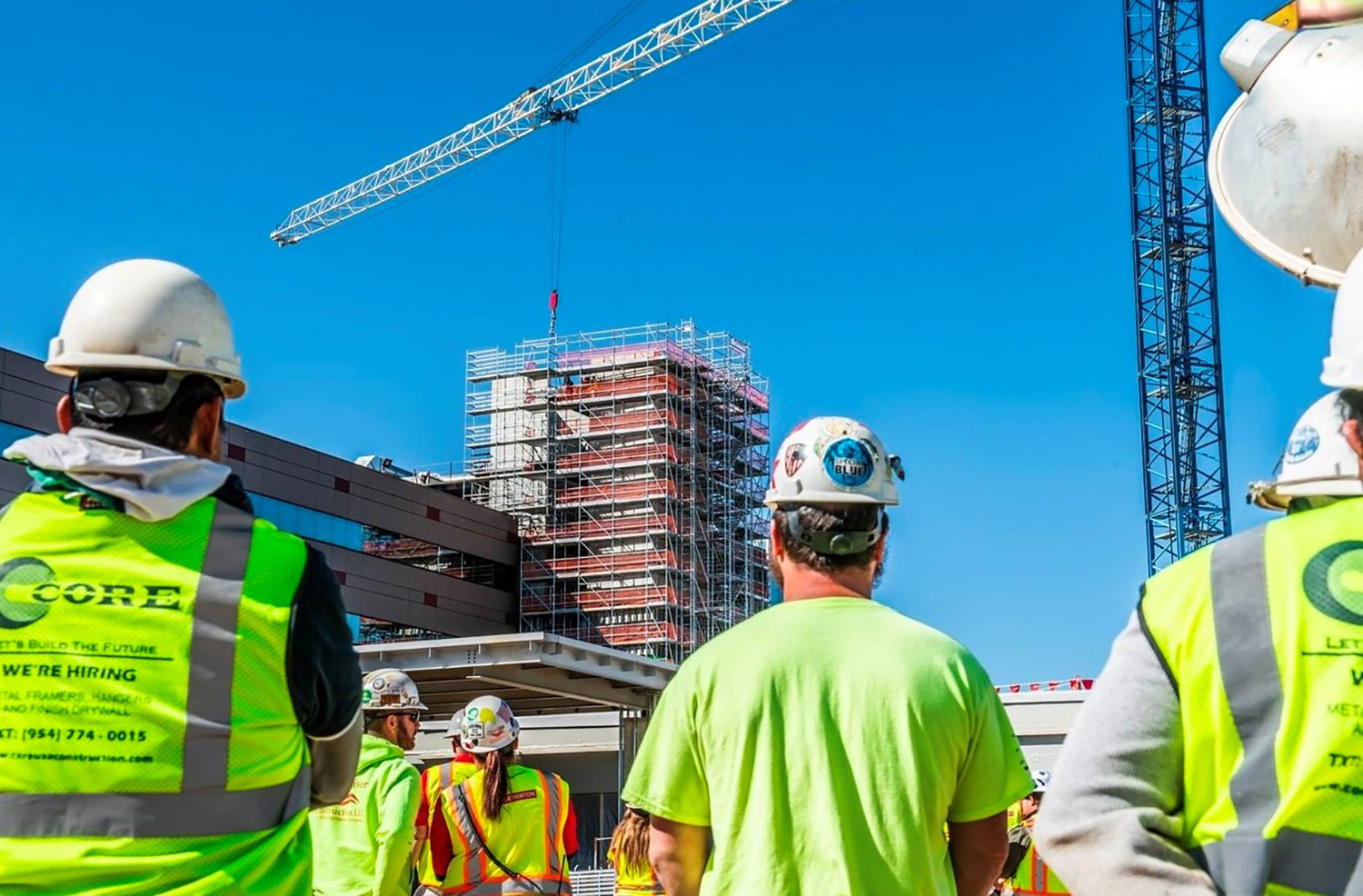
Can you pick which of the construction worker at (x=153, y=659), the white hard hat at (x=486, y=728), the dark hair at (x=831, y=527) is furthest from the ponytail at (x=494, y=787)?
the construction worker at (x=153, y=659)

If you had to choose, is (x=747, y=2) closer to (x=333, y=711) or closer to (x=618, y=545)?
(x=618, y=545)

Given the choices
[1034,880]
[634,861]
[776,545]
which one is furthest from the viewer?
[634,861]

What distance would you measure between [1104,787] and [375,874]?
646cm

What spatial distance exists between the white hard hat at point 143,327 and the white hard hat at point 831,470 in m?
1.29

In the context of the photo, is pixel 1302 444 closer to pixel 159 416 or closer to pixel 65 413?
pixel 159 416

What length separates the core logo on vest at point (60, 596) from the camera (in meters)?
3.10

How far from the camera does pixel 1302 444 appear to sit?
2.78 meters

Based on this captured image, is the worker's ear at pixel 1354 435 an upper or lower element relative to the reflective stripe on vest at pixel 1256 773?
upper

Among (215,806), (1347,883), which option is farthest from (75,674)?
(1347,883)

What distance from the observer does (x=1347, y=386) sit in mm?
2520

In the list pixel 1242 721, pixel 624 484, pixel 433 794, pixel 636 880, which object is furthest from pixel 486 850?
pixel 624 484

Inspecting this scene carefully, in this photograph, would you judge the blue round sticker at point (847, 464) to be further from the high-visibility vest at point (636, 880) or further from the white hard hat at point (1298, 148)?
the high-visibility vest at point (636, 880)

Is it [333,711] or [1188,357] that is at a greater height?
[1188,357]

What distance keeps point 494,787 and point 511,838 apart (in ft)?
0.99
